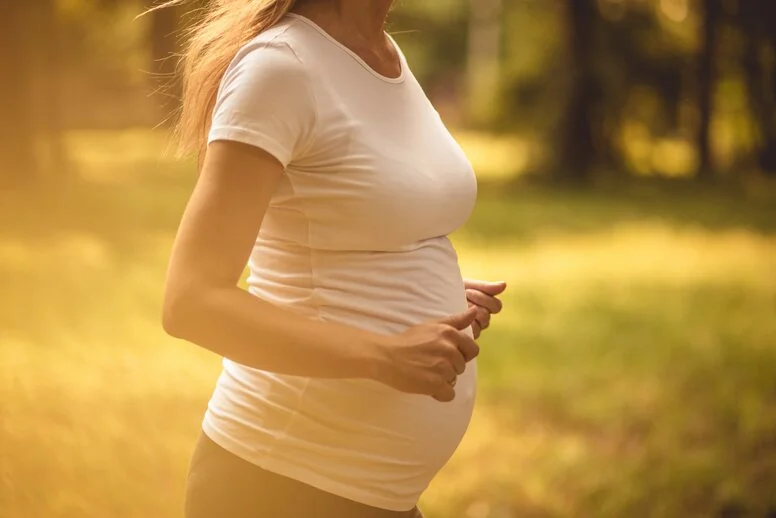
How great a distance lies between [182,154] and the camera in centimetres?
143

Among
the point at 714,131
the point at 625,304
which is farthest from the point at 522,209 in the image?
the point at 714,131

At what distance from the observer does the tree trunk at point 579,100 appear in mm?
13055

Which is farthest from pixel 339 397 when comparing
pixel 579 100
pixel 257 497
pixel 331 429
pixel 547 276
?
pixel 579 100

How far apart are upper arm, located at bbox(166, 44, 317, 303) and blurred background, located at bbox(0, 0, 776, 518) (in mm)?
508

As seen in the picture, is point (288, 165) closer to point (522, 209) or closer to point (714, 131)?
point (522, 209)

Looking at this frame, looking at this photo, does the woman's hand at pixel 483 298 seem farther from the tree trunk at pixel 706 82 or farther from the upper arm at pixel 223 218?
the tree trunk at pixel 706 82

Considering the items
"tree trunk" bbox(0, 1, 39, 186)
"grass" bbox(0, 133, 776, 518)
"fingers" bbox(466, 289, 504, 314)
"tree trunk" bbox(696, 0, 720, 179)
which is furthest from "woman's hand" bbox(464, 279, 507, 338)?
"tree trunk" bbox(696, 0, 720, 179)

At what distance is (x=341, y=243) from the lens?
1.25m

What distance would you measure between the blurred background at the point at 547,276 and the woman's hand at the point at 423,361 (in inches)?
26.0

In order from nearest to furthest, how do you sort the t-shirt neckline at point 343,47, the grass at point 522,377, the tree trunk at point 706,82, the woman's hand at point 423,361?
the woman's hand at point 423,361 → the t-shirt neckline at point 343,47 → the grass at point 522,377 → the tree trunk at point 706,82

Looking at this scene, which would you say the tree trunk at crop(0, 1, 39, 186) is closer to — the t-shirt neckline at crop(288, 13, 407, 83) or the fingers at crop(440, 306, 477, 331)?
the t-shirt neckline at crop(288, 13, 407, 83)

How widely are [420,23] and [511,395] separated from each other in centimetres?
2954

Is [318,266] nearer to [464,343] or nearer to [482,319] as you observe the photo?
[464,343]

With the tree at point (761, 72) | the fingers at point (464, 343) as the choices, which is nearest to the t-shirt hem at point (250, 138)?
the fingers at point (464, 343)
